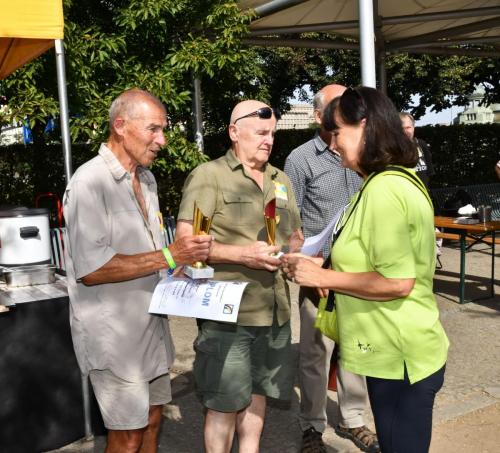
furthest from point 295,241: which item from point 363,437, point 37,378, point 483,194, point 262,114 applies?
point 483,194

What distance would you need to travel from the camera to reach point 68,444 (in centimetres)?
391

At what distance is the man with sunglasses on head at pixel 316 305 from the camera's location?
3.71 meters

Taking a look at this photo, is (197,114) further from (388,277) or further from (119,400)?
(388,277)

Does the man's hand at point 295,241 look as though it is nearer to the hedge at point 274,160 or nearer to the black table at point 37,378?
the black table at point 37,378

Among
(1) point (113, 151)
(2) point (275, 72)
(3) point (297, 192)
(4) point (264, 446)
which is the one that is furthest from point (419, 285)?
(2) point (275, 72)

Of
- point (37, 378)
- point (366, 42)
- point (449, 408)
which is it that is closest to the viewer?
point (37, 378)

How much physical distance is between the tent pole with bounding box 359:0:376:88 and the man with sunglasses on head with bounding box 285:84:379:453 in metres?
1.12

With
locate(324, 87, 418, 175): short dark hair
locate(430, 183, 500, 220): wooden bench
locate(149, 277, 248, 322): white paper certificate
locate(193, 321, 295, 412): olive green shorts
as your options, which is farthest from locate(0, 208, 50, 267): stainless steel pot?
locate(430, 183, 500, 220): wooden bench

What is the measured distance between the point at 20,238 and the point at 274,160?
1048cm

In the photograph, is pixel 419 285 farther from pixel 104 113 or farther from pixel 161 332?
pixel 104 113

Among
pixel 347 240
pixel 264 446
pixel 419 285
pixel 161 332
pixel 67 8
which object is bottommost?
pixel 264 446

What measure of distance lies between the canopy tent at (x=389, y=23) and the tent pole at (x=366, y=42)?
13.3 ft

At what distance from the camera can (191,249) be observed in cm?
253

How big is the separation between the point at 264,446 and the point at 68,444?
1.15 metres
